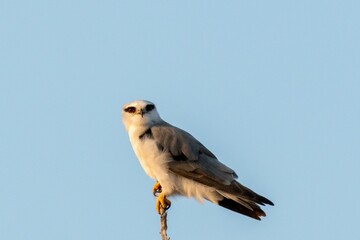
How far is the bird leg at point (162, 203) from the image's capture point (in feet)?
25.9

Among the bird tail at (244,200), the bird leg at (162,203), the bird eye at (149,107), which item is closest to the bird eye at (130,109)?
the bird eye at (149,107)

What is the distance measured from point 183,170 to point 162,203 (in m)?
0.42

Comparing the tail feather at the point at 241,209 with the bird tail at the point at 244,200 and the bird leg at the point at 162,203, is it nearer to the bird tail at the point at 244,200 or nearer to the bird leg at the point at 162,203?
the bird tail at the point at 244,200

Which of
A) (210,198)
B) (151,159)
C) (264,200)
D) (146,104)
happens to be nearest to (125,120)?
(146,104)

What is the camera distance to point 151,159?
8086 millimetres

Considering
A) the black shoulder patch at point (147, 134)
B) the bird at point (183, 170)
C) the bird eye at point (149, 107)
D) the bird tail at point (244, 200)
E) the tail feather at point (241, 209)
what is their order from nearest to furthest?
the bird tail at point (244, 200)
the tail feather at point (241, 209)
the bird at point (183, 170)
the black shoulder patch at point (147, 134)
the bird eye at point (149, 107)

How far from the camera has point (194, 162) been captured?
802 centimetres

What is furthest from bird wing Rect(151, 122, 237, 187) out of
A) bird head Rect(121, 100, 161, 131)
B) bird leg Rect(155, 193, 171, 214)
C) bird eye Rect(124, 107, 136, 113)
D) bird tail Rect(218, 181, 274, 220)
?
bird eye Rect(124, 107, 136, 113)

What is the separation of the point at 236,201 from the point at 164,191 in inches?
32.5

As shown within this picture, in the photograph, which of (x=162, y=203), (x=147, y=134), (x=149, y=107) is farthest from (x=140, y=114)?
(x=162, y=203)

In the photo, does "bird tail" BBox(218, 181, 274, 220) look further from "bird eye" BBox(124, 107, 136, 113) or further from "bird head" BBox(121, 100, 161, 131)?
"bird eye" BBox(124, 107, 136, 113)

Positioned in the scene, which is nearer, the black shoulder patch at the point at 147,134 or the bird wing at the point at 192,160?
the bird wing at the point at 192,160

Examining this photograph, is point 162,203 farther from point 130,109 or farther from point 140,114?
point 130,109

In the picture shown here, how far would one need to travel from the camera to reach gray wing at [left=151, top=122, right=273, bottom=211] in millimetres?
7879
